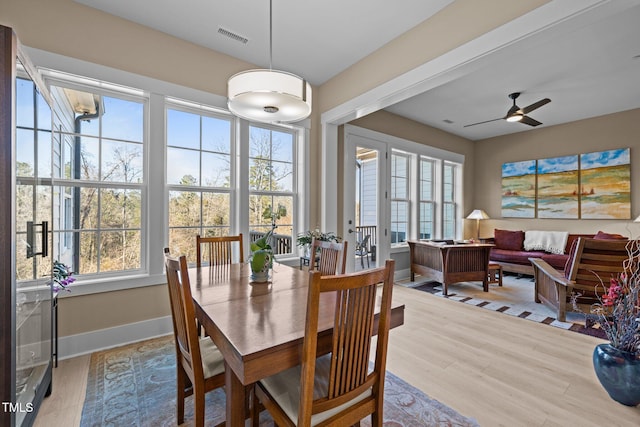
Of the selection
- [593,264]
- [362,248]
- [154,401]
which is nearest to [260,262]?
[154,401]

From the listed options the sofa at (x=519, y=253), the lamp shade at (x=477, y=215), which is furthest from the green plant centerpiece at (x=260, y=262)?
the lamp shade at (x=477, y=215)

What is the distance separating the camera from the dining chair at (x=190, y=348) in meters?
1.27

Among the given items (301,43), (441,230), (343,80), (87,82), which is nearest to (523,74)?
(343,80)

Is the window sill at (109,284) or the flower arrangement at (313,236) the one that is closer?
the window sill at (109,284)

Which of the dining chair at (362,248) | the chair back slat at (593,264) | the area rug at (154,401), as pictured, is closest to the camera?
the area rug at (154,401)

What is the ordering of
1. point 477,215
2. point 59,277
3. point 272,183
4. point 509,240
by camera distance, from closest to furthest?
1. point 59,277
2. point 272,183
3. point 509,240
4. point 477,215

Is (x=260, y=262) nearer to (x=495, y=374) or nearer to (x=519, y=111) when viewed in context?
(x=495, y=374)

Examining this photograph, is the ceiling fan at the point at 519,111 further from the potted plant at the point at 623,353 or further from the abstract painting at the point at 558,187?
the potted plant at the point at 623,353

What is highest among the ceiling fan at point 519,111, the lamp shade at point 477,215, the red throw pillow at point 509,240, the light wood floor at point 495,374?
the ceiling fan at point 519,111

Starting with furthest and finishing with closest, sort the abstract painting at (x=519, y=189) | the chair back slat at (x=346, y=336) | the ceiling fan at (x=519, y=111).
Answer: the abstract painting at (x=519, y=189) → the ceiling fan at (x=519, y=111) → the chair back slat at (x=346, y=336)

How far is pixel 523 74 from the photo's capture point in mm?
3693

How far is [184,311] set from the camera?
4.24 ft

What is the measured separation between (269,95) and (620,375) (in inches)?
114

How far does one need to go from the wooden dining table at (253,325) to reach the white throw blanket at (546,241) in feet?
18.7
